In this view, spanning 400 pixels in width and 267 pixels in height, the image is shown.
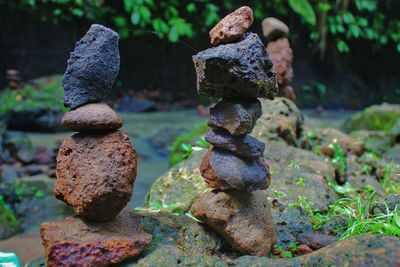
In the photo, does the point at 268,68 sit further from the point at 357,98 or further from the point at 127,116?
the point at 357,98

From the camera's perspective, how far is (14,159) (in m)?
6.46

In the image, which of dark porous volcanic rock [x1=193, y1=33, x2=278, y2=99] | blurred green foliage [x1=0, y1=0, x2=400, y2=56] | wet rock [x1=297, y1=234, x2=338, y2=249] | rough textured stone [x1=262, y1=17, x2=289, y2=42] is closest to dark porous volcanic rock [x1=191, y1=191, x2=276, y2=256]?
wet rock [x1=297, y1=234, x2=338, y2=249]

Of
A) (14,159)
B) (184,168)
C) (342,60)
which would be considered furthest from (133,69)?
(184,168)

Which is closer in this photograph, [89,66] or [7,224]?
[89,66]

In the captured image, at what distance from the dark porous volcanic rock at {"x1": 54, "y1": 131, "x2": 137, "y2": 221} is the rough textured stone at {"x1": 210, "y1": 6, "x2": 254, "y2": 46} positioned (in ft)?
2.25

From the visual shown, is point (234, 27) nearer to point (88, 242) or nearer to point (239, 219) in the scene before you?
point (239, 219)

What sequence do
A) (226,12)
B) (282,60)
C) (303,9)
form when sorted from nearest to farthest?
(282,60), (226,12), (303,9)

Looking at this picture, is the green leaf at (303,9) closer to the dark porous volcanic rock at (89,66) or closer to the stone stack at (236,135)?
the stone stack at (236,135)

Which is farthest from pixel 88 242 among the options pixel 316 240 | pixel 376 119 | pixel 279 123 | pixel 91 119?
pixel 376 119

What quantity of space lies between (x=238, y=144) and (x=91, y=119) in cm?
75

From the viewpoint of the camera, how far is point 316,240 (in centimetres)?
246

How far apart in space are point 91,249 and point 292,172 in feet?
6.64

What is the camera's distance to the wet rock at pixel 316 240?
2.41 metres

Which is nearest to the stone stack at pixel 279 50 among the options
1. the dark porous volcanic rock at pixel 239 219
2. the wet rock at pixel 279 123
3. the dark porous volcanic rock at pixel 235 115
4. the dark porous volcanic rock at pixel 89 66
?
the wet rock at pixel 279 123
